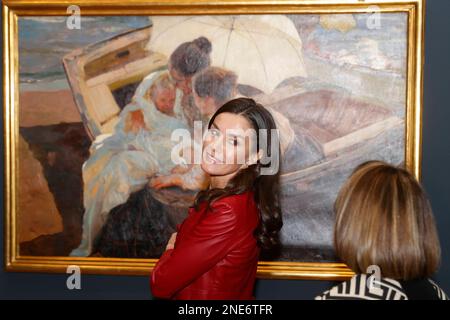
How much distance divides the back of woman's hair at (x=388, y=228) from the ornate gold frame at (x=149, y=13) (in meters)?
1.59

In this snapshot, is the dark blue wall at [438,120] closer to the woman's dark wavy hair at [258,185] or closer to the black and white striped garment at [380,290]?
the woman's dark wavy hair at [258,185]

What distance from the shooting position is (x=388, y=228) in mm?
1607

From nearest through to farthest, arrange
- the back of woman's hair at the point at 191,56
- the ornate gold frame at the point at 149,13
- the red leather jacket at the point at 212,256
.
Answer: the red leather jacket at the point at 212,256, the ornate gold frame at the point at 149,13, the back of woman's hair at the point at 191,56

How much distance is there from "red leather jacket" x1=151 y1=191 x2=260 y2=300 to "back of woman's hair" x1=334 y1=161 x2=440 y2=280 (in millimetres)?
571

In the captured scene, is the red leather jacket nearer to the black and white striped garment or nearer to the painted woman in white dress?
the black and white striped garment

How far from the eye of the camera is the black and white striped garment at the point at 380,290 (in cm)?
157

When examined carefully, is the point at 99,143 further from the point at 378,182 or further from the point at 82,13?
the point at 378,182

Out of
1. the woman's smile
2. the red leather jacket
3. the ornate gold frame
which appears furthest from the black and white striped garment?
the ornate gold frame

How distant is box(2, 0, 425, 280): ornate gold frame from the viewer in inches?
125

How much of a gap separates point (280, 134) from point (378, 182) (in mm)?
1622

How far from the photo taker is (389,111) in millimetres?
3207

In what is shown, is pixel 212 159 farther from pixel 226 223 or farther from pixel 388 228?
pixel 388 228

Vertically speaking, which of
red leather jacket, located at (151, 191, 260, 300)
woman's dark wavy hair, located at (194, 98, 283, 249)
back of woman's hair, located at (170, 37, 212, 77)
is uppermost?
back of woman's hair, located at (170, 37, 212, 77)

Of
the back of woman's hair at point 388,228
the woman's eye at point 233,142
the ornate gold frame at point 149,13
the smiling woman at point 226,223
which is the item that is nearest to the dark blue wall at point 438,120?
the ornate gold frame at point 149,13
